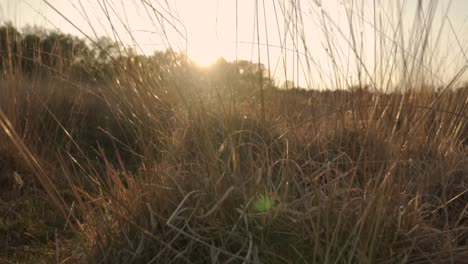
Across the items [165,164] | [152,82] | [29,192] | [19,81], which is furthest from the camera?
[19,81]

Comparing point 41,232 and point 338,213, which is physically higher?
point 338,213

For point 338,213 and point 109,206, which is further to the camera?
point 109,206

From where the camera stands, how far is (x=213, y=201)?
1186 millimetres

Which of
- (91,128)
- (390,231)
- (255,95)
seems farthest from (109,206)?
(91,128)

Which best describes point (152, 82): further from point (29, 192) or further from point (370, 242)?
point (370, 242)

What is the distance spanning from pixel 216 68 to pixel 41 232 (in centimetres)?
98

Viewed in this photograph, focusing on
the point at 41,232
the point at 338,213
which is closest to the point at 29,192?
the point at 41,232

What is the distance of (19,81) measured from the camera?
2.69m

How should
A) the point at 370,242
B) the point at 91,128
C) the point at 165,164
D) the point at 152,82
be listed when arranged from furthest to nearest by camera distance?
the point at 91,128 < the point at 152,82 < the point at 165,164 < the point at 370,242

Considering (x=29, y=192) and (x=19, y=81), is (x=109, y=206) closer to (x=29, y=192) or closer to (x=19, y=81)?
(x=29, y=192)

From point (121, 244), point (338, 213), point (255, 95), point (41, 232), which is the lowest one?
point (41, 232)

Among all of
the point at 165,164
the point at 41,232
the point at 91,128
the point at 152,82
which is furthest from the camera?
the point at 91,128

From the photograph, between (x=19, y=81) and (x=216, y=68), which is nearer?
(x=216, y=68)

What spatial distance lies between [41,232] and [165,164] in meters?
0.66
